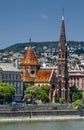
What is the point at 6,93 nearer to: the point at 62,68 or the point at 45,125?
the point at 62,68

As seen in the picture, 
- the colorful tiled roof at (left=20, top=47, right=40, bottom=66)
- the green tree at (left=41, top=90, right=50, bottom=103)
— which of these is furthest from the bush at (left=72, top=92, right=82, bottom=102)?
the colorful tiled roof at (left=20, top=47, right=40, bottom=66)

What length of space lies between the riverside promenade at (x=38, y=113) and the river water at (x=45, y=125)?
2.20 m

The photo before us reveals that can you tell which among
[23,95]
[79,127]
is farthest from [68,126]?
[23,95]

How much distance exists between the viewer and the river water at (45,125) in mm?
67969

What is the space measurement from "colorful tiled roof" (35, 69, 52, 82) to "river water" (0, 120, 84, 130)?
24.6 meters

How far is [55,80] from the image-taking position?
102 m

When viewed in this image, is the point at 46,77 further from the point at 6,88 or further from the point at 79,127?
the point at 79,127

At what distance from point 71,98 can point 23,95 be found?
23.4 feet

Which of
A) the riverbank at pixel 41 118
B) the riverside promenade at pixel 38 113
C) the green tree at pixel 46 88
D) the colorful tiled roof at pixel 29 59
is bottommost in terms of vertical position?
the riverbank at pixel 41 118

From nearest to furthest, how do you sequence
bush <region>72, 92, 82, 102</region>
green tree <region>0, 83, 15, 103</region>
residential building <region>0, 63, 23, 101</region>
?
green tree <region>0, 83, 15, 103</region>
residential building <region>0, 63, 23, 101</region>
bush <region>72, 92, 82, 102</region>

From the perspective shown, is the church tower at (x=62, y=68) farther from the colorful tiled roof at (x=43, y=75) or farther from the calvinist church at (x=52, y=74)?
the colorful tiled roof at (x=43, y=75)

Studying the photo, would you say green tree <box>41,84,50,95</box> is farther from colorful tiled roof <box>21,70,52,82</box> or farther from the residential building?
the residential building

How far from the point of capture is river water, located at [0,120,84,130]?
68.0 metres

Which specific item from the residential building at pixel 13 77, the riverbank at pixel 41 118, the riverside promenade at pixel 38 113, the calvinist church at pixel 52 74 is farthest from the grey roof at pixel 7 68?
the riverbank at pixel 41 118
